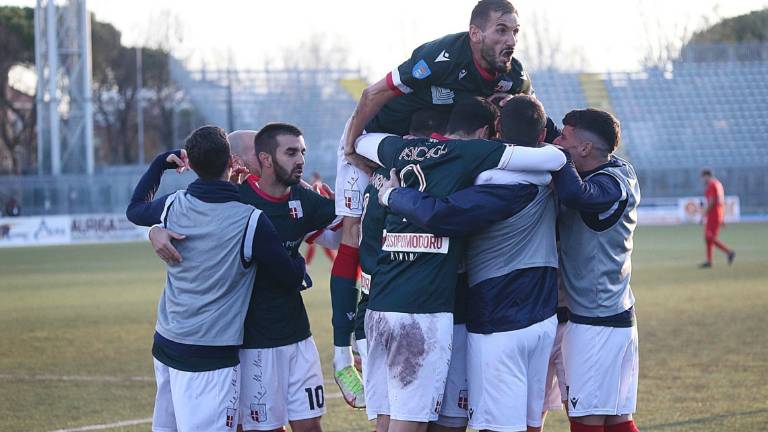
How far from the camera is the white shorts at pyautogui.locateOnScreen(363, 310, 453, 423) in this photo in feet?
17.3

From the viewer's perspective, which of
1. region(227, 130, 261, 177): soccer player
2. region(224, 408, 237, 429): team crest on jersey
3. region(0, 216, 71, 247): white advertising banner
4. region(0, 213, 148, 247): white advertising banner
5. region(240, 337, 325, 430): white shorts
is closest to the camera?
region(224, 408, 237, 429): team crest on jersey

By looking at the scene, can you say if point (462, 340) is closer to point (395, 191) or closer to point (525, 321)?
point (525, 321)

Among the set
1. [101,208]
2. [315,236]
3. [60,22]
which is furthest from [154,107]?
[315,236]

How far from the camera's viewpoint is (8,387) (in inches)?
396

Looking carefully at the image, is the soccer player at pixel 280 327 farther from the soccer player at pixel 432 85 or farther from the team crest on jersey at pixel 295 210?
the soccer player at pixel 432 85

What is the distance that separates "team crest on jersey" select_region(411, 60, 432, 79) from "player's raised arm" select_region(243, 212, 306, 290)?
1.11 m

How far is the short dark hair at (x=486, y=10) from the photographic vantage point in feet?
18.4

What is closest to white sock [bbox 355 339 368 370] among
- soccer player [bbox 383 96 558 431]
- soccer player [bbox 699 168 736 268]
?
soccer player [bbox 383 96 558 431]

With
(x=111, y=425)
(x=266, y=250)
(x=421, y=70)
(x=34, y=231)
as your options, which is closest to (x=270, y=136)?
(x=266, y=250)

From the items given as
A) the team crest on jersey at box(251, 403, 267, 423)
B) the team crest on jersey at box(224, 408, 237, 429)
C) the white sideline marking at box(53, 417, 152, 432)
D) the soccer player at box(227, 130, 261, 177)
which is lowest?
the white sideline marking at box(53, 417, 152, 432)

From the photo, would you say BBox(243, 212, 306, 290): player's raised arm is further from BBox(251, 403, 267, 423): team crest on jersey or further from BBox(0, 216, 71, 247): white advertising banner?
BBox(0, 216, 71, 247): white advertising banner

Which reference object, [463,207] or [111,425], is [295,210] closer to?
[463,207]

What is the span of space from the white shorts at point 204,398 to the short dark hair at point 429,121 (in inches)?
65.6

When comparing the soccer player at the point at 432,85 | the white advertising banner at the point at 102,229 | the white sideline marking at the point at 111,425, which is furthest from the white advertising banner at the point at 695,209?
the soccer player at the point at 432,85
